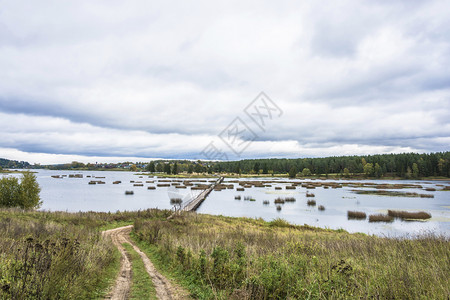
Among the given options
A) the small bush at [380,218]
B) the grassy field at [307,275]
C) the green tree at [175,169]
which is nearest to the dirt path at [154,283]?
the grassy field at [307,275]

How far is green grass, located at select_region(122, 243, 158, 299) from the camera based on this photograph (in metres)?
7.17

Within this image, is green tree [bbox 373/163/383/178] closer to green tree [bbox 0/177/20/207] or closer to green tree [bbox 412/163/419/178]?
green tree [bbox 412/163/419/178]

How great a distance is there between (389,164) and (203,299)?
519 feet

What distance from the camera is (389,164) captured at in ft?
451

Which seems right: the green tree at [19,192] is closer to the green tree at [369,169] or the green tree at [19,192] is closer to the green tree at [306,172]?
the green tree at [306,172]

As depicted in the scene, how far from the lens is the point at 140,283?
8203mm

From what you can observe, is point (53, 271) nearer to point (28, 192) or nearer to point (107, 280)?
point (107, 280)

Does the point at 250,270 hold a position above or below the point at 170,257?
above

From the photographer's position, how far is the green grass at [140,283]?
282 inches

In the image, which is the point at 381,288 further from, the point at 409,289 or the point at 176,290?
the point at 176,290

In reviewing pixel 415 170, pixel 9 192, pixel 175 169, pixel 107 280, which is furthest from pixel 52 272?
pixel 175 169

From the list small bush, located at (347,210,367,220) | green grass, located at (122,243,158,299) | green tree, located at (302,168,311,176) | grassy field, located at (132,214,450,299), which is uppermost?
grassy field, located at (132,214,450,299)

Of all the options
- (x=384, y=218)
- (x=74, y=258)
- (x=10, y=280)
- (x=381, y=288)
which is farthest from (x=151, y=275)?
(x=384, y=218)

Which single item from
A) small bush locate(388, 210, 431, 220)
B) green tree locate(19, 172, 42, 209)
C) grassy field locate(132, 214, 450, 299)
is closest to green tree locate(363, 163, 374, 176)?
small bush locate(388, 210, 431, 220)
